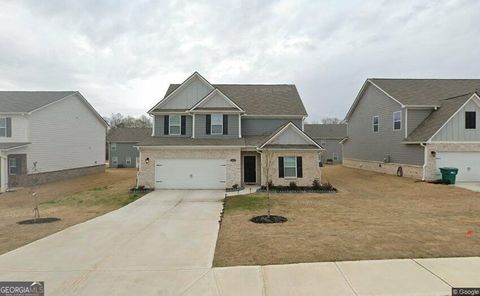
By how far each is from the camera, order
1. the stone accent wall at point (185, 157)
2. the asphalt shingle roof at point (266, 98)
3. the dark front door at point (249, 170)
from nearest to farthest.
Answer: the stone accent wall at point (185, 157) < the dark front door at point (249, 170) < the asphalt shingle roof at point (266, 98)

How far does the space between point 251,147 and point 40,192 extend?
50.4 feet

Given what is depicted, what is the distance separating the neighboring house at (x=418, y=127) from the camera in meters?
19.9

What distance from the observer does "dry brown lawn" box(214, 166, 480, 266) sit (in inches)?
268

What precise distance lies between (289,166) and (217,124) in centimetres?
596

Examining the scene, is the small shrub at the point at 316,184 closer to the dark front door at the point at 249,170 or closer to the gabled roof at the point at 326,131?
the dark front door at the point at 249,170

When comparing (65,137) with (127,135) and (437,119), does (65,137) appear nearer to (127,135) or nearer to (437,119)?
(127,135)

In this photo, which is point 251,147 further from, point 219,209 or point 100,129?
point 100,129

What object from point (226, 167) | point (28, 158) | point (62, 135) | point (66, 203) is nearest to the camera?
point (66, 203)

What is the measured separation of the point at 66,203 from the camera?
15578mm

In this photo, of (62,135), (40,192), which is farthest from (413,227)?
(62,135)

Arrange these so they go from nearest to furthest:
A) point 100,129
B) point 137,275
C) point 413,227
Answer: point 137,275 → point 413,227 → point 100,129

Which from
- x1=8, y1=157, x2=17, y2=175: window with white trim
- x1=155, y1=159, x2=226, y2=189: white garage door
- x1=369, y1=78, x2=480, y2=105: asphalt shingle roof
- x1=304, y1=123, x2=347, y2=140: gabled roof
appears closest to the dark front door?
x1=155, y1=159, x2=226, y2=189: white garage door

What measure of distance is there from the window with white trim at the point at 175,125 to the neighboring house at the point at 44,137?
11.1 metres

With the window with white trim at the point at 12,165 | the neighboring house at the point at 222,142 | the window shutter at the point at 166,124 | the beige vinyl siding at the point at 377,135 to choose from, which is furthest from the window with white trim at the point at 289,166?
the window with white trim at the point at 12,165
